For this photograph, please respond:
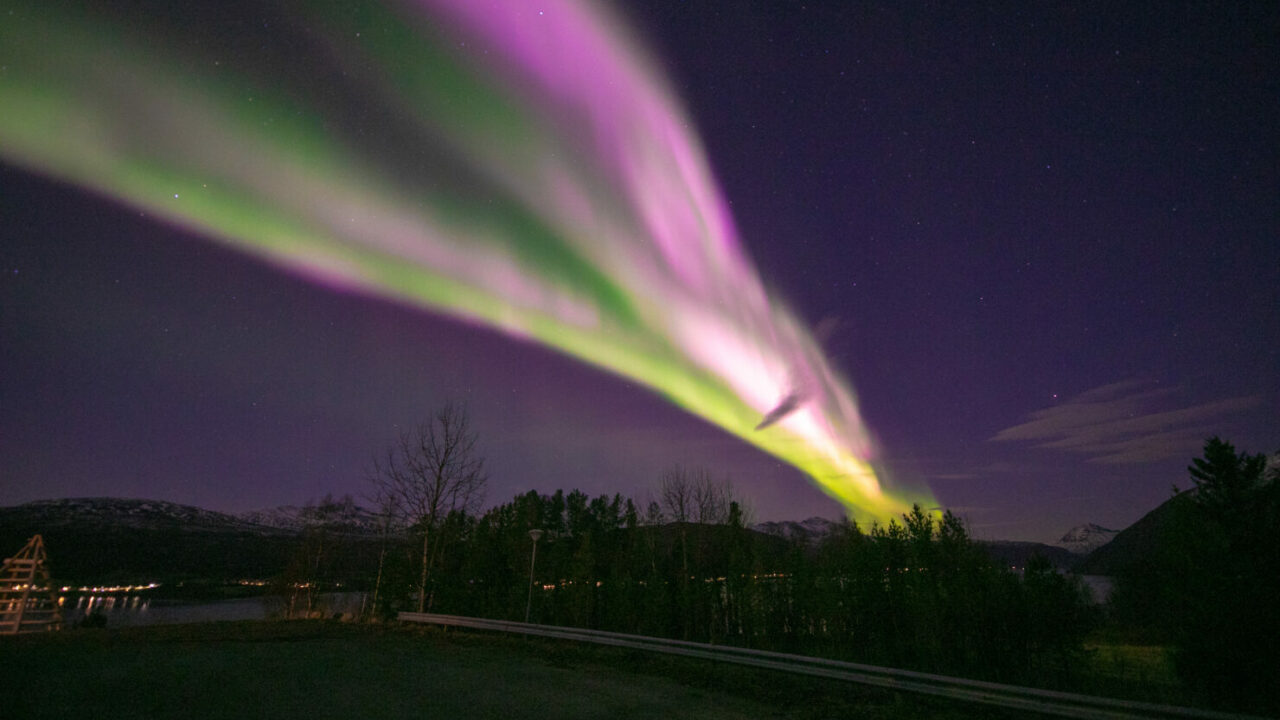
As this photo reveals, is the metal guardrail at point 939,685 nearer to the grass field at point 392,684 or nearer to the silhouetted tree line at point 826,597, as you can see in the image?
the grass field at point 392,684

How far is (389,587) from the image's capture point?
3591 cm

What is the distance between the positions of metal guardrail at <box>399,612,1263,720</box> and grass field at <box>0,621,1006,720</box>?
331 mm

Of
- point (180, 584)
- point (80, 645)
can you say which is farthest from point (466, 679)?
point (180, 584)

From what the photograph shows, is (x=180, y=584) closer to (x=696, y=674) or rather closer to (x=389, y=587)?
(x=389, y=587)

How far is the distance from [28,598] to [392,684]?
2545 cm

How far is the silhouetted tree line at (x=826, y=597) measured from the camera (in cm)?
1664

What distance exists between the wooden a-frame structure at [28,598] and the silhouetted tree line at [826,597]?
15.2 m

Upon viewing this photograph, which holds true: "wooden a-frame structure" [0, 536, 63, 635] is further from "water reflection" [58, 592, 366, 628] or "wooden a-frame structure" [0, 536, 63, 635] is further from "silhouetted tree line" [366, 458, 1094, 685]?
"water reflection" [58, 592, 366, 628]

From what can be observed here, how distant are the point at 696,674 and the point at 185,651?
12470mm

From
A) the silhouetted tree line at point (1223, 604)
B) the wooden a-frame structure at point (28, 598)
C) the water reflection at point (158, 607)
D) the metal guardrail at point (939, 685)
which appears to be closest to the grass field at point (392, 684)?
the metal guardrail at point (939, 685)

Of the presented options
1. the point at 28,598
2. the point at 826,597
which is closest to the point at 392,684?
the point at 826,597

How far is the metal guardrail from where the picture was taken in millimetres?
7148

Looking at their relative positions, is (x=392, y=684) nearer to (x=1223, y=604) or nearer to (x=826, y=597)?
(x=826, y=597)

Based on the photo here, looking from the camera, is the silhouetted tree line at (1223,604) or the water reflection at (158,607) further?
the water reflection at (158,607)
